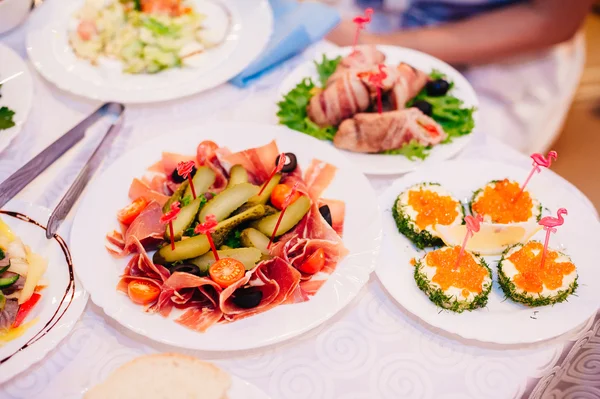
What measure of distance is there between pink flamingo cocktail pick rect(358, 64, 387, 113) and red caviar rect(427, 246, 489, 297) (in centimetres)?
66

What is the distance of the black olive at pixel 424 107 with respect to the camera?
6.48 feet

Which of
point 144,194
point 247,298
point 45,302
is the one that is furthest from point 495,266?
point 45,302

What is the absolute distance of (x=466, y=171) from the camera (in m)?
1.74

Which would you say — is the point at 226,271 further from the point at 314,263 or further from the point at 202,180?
the point at 202,180

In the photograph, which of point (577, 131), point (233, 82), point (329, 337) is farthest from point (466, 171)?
point (577, 131)

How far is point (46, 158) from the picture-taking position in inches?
71.1

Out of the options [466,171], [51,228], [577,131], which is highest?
[51,228]

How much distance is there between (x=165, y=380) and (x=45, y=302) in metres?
0.40

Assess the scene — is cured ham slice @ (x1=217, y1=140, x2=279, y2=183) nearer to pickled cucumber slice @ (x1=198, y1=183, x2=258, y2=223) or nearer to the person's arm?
pickled cucumber slice @ (x1=198, y1=183, x2=258, y2=223)

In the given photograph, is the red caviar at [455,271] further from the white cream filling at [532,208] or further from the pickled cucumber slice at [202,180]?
the pickled cucumber slice at [202,180]

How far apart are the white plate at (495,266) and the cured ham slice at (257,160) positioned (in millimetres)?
368

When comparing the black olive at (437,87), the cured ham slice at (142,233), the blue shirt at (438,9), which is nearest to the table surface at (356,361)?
the cured ham slice at (142,233)

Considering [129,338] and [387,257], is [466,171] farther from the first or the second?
[129,338]

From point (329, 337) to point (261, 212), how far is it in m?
0.40
